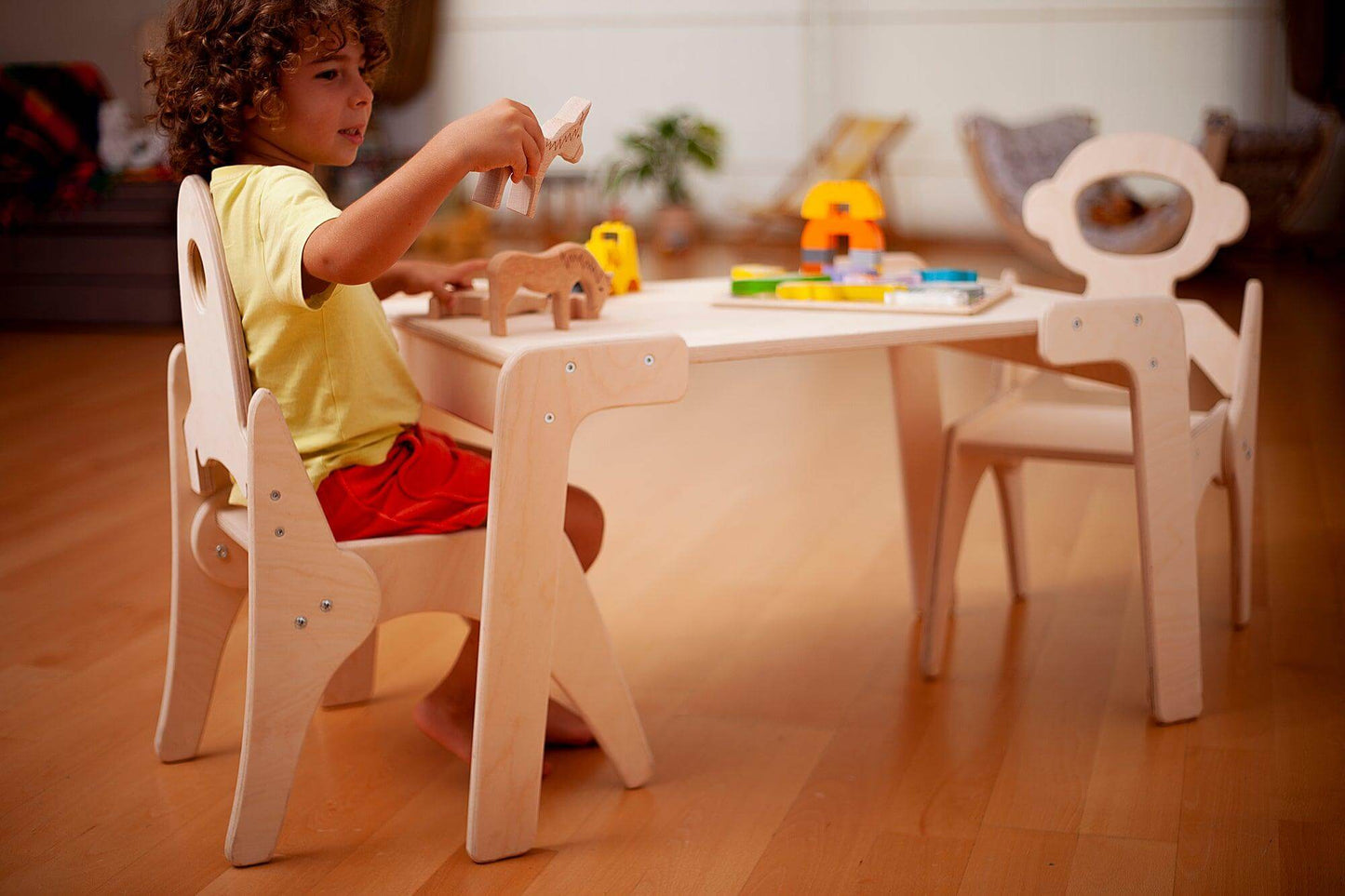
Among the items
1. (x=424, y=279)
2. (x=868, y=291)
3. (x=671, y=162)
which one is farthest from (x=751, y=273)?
(x=671, y=162)

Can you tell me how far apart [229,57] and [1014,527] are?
1.38m

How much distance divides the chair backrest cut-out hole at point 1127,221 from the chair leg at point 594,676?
12.3ft

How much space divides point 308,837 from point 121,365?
312 centimetres

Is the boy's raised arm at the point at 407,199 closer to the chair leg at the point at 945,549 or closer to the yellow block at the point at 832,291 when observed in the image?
the yellow block at the point at 832,291

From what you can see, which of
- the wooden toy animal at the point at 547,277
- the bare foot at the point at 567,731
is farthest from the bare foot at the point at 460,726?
the wooden toy animal at the point at 547,277

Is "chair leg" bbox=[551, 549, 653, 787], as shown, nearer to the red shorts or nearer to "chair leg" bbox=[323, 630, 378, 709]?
the red shorts

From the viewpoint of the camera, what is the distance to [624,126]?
7754 millimetres

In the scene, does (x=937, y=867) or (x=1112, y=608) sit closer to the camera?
(x=937, y=867)

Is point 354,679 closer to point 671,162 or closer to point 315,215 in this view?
point 315,215

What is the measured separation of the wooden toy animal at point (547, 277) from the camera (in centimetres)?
152

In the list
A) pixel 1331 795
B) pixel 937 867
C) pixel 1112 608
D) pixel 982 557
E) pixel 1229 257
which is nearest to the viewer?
pixel 937 867

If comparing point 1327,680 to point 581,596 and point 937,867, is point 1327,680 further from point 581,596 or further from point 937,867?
point 581,596

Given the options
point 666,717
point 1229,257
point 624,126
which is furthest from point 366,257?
point 624,126

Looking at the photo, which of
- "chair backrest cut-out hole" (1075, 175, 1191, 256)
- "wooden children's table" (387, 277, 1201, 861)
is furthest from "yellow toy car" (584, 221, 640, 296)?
"chair backrest cut-out hole" (1075, 175, 1191, 256)
